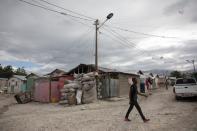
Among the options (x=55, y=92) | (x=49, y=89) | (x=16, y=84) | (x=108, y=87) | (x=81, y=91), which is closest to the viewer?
(x=81, y=91)

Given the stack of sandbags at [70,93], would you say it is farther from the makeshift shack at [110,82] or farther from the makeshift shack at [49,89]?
the makeshift shack at [110,82]

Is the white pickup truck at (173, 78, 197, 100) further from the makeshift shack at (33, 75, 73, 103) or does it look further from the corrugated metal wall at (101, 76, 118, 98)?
the makeshift shack at (33, 75, 73, 103)

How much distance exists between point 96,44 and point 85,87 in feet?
14.0

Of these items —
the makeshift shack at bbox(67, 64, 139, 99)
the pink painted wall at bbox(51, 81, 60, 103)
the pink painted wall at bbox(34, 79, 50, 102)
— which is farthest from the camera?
the pink painted wall at bbox(34, 79, 50, 102)

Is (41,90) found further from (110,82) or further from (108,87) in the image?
(110,82)

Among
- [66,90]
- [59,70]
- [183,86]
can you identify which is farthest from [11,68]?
[183,86]

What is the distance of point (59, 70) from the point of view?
172ft

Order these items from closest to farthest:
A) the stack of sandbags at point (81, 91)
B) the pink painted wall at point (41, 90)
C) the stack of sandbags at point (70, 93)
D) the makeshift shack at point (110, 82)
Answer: the stack of sandbags at point (70, 93) < the stack of sandbags at point (81, 91) < the makeshift shack at point (110, 82) < the pink painted wall at point (41, 90)

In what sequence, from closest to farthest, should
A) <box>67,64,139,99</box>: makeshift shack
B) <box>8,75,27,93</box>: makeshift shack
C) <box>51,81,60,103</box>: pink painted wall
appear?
<box>51,81,60,103</box>: pink painted wall, <box>67,64,139,99</box>: makeshift shack, <box>8,75,27,93</box>: makeshift shack

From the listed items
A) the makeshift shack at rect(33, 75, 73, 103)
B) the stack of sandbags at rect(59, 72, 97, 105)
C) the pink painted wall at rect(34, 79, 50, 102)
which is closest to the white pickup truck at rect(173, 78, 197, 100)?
the stack of sandbags at rect(59, 72, 97, 105)

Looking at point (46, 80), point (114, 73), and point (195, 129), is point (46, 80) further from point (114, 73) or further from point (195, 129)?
point (195, 129)

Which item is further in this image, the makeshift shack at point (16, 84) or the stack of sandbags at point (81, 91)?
the makeshift shack at point (16, 84)

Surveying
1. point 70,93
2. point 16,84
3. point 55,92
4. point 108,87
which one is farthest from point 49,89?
point 16,84

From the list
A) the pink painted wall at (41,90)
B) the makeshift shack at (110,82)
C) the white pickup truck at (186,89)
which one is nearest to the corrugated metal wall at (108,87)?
the makeshift shack at (110,82)
